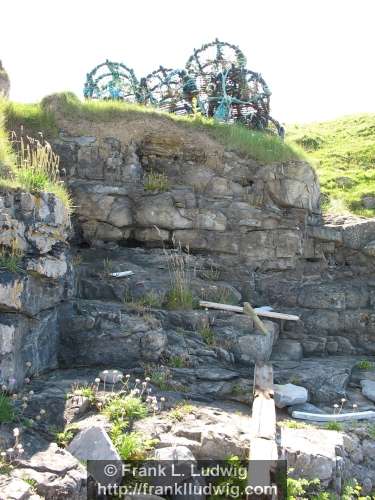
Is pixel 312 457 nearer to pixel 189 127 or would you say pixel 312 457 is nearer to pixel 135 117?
pixel 189 127

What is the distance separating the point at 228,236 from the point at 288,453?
634 cm

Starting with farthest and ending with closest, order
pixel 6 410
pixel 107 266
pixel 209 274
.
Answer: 1. pixel 209 274
2. pixel 107 266
3. pixel 6 410

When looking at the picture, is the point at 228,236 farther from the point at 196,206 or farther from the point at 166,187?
the point at 166,187

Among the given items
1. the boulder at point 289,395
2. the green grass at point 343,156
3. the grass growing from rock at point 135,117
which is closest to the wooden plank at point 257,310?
the boulder at point 289,395

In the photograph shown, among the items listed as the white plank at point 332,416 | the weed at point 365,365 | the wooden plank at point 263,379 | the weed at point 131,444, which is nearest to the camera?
the weed at point 131,444

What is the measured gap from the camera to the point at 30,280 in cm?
731

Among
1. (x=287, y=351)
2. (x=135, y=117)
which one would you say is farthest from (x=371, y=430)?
(x=135, y=117)

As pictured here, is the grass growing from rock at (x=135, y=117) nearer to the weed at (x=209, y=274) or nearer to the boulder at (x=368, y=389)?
the weed at (x=209, y=274)

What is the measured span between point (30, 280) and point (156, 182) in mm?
5381

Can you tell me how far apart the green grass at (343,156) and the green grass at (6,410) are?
9.85 meters

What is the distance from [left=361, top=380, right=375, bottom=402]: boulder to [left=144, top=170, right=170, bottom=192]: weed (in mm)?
6160

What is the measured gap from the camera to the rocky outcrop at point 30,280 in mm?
6727

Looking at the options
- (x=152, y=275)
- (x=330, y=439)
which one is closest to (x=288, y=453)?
(x=330, y=439)

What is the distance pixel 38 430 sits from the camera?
588cm
